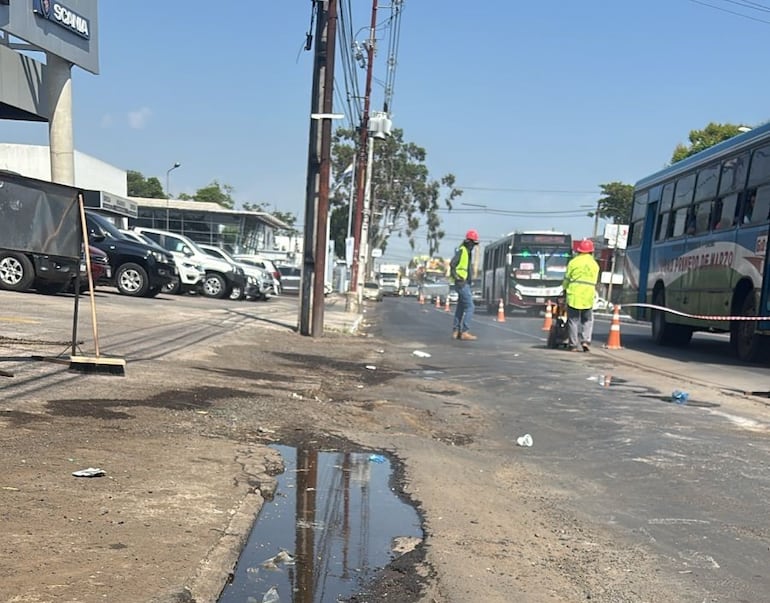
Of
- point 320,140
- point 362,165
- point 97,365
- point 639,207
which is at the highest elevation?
point 362,165

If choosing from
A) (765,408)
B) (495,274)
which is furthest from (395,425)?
(495,274)

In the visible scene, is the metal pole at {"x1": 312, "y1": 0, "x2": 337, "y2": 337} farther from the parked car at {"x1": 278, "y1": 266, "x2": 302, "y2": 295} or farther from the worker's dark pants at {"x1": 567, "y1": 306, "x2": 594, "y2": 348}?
the parked car at {"x1": 278, "y1": 266, "x2": 302, "y2": 295}

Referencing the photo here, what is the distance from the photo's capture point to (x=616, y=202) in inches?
2414

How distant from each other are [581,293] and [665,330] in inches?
176

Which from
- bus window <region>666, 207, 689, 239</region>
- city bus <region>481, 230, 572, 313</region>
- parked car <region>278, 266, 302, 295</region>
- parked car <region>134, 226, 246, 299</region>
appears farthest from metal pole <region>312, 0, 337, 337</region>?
parked car <region>278, 266, 302, 295</region>

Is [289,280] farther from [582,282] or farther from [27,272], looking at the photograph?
[582,282]

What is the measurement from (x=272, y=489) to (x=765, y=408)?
6125mm

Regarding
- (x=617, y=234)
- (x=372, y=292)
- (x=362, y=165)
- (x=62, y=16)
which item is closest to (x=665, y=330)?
(x=617, y=234)

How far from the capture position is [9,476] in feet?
13.8

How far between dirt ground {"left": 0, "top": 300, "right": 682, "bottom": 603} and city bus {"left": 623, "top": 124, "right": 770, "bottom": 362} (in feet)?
23.5

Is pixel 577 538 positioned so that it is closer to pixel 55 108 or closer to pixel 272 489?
pixel 272 489

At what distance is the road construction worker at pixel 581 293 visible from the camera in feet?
45.9

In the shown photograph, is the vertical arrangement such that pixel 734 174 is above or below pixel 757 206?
above

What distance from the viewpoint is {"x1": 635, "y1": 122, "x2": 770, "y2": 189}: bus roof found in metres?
12.9
